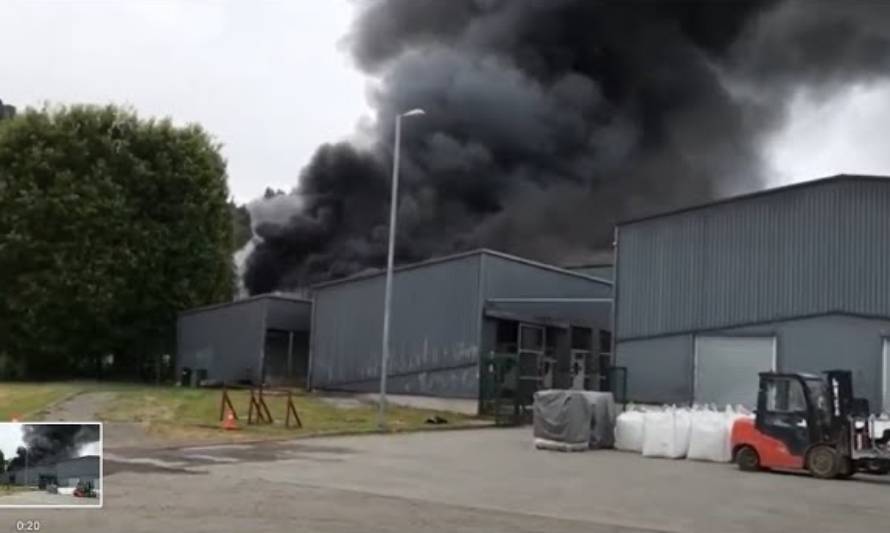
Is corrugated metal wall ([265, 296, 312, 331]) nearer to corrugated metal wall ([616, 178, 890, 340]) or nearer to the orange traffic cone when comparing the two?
the orange traffic cone

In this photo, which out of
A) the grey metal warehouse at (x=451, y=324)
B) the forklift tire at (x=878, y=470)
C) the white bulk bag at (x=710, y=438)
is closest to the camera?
the forklift tire at (x=878, y=470)

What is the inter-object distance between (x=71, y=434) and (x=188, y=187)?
44922 mm

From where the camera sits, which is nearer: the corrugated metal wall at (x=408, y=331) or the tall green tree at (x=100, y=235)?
the corrugated metal wall at (x=408, y=331)

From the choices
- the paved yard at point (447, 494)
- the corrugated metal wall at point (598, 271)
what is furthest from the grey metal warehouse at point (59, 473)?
the corrugated metal wall at point (598, 271)

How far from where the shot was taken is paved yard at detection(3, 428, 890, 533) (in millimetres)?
11375

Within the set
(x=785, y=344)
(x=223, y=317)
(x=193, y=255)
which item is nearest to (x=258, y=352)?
(x=223, y=317)

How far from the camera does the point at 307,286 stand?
61.4m

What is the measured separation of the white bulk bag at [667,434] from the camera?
2361 cm

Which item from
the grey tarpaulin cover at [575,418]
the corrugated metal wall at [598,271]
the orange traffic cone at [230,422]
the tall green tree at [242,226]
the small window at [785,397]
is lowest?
the orange traffic cone at [230,422]

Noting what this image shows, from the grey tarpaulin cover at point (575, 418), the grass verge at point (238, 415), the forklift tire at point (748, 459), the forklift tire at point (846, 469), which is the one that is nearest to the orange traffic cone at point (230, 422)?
the grass verge at point (238, 415)

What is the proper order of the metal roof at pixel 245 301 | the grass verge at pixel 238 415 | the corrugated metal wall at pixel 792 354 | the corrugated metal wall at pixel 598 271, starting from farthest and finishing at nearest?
the corrugated metal wall at pixel 598 271 < the metal roof at pixel 245 301 < the corrugated metal wall at pixel 792 354 < the grass verge at pixel 238 415

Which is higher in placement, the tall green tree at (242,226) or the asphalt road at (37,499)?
the tall green tree at (242,226)

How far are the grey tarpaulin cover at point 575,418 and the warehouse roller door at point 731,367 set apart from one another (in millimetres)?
7407

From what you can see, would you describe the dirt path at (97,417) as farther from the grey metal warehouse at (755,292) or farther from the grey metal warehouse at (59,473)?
the grey metal warehouse at (755,292)
